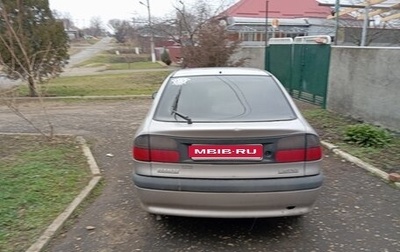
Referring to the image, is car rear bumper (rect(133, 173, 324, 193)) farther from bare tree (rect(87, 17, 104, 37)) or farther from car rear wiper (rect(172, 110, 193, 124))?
bare tree (rect(87, 17, 104, 37))

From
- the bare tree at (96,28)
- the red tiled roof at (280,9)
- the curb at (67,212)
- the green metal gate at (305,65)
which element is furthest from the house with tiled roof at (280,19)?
the bare tree at (96,28)

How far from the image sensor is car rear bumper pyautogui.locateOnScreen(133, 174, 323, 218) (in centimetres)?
280

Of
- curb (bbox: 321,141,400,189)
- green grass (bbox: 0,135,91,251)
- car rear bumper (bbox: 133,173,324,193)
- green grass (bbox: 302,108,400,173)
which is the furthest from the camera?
green grass (bbox: 302,108,400,173)

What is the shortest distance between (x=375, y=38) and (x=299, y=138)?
20.2 meters

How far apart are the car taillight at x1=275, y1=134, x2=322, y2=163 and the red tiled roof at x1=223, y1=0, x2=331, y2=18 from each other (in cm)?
2787

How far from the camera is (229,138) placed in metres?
2.81

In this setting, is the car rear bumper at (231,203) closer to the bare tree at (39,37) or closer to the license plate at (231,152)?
the license plate at (231,152)

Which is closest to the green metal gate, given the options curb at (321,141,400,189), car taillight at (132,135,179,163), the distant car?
curb at (321,141,400,189)

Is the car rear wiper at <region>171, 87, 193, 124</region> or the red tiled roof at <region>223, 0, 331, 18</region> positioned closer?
the car rear wiper at <region>171, 87, 193, 124</region>

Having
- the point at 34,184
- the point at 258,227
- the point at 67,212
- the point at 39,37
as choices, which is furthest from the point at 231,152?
the point at 39,37

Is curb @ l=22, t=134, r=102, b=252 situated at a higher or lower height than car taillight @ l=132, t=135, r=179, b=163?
lower

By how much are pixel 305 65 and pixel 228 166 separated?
7320 millimetres

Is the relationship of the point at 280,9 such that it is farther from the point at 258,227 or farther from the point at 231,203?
the point at 231,203

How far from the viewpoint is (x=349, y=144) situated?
591 centimetres
